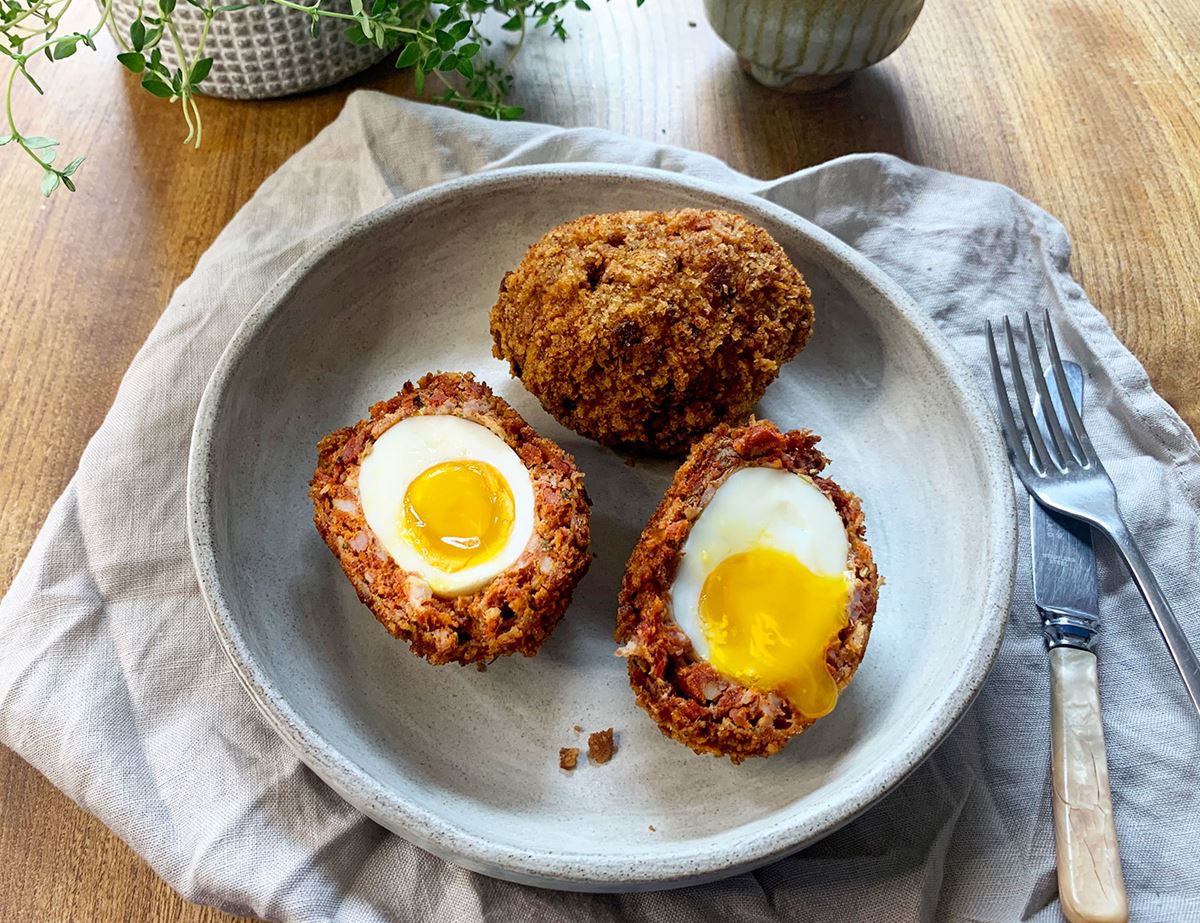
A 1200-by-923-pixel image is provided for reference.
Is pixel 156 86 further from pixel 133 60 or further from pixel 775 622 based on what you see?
pixel 775 622

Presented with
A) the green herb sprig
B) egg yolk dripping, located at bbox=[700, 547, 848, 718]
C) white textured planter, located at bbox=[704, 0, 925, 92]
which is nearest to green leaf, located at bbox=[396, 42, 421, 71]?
the green herb sprig

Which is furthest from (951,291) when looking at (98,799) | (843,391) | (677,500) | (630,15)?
(98,799)

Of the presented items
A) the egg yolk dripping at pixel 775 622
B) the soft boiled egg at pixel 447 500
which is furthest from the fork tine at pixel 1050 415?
the soft boiled egg at pixel 447 500

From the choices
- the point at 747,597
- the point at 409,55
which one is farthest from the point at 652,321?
the point at 409,55

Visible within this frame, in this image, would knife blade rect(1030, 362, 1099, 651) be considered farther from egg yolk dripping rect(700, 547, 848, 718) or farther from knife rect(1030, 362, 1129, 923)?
egg yolk dripping rect(700, 547, 848, 718)

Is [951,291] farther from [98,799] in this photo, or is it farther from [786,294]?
[98,799]

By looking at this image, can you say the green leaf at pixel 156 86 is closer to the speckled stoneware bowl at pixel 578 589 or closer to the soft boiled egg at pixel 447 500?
the speckled stoneware bowl at pixel 578 589
